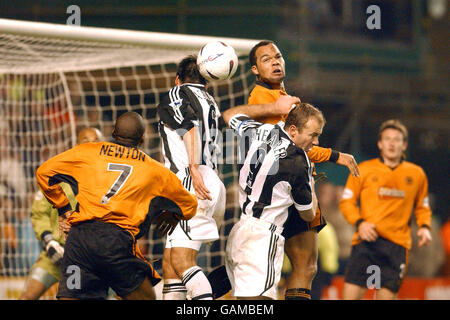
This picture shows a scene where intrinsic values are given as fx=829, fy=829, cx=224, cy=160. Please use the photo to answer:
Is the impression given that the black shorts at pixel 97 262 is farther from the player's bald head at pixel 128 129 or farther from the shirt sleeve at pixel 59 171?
the player's bald head at pixel 128 129

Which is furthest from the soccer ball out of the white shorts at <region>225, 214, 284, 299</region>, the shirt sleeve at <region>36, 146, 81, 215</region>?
the shirt sleeve at <region>36, 146, 81, 215</region>

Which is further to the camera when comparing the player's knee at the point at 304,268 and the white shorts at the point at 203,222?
the player's knee at the point at 304,268

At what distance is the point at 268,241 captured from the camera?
576 centimetres

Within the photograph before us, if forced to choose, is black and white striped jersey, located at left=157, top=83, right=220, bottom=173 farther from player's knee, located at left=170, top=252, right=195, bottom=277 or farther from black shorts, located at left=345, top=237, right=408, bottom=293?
black shorts, located at left=345, top=237, right=408, bottom=293

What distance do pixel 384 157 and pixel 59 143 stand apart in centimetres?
417

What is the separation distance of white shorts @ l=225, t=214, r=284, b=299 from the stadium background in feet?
27.7

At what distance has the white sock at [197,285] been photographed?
5.82 m

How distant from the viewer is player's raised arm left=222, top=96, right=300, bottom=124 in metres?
6.06

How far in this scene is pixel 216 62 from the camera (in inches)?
246

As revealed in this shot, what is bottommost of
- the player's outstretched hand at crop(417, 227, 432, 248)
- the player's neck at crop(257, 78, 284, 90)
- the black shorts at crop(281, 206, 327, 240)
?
the player's outstretched hand at crop(417, 227, 432, 248)

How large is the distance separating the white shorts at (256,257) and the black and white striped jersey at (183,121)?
762 millimetres

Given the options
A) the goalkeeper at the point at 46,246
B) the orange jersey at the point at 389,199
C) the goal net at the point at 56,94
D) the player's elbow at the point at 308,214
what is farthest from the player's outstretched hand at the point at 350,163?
the goalkeeper at the point at 46,246

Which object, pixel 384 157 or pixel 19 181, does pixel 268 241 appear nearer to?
pixel 384 157
